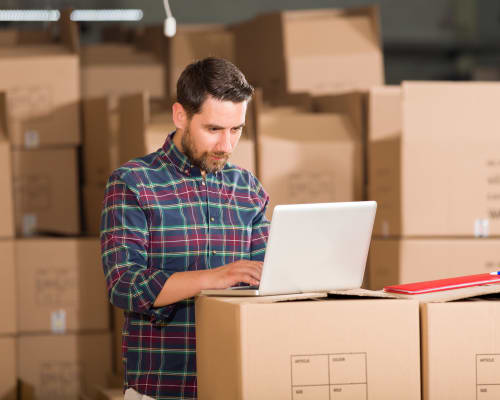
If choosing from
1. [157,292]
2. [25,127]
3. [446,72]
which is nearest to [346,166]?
[25,127]

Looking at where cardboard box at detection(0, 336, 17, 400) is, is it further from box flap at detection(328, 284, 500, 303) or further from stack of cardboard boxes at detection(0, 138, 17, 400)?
box flap at detection(328, 284, 500, 303)

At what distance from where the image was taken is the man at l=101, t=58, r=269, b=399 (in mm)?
1510

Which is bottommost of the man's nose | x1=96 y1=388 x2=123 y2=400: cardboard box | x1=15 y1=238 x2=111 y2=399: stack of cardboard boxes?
x1=96 y1=388 x2=123 y2=400: cardboard box

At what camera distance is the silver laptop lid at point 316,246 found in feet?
4.16

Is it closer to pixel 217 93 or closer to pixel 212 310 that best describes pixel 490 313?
pixel 212 310

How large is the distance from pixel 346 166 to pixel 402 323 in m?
1.60

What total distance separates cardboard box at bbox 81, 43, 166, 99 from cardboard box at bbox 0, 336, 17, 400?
106 cm

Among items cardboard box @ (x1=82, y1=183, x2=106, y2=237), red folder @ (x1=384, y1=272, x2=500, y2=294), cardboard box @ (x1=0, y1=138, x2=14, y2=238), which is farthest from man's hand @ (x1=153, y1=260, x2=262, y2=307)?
cardboard box @ (x1=82, y1=183, x2=106, y2=237)

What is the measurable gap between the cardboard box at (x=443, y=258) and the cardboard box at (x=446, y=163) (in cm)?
3

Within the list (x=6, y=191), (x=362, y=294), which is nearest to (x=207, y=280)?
(x=362, y=294)

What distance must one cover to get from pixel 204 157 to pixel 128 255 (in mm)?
256

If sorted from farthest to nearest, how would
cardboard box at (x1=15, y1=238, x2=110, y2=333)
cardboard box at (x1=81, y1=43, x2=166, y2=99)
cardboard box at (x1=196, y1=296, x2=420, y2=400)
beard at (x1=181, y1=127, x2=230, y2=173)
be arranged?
cardboard box at (x1=81, y1=43, x2=166, y2=99)
cardboard box at (x1=15, y1=238, x2=110, y2=333)
beard at (x1=181, y1=127, x2=230, y2=173)
cardboard box at (x1=196, y1=296, x2=420, y2=400)

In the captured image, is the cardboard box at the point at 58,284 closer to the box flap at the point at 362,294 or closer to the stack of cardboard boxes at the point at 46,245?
the stack of cardboard boxes at the point at 46,245

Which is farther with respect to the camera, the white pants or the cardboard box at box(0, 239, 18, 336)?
the cardboard box at box(0, 239, 18, 336)
